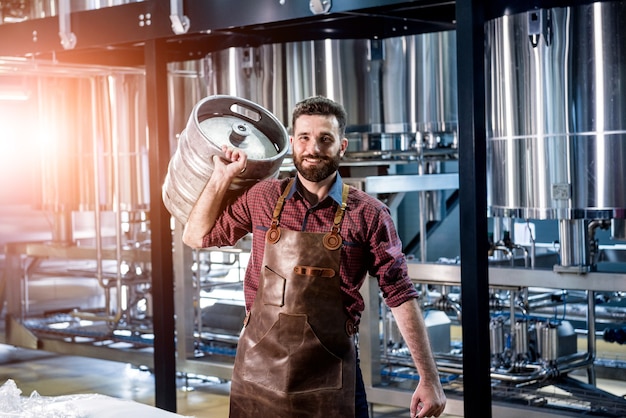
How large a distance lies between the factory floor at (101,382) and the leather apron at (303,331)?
2.65 metres

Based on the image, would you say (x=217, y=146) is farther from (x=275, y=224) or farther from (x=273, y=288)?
(x=273, y=288)

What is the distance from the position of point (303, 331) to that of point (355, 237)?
0.34 m

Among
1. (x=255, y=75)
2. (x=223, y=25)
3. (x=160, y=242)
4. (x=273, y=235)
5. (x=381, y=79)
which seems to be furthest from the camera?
(x=255, y=75)

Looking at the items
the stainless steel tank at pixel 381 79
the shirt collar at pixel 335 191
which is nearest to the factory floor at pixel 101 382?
the stainless steel tank at pixel 381 79

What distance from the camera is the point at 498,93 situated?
182 inches

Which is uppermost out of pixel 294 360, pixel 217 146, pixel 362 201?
pixel 217 146

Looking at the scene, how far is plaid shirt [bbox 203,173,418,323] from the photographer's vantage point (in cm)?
300

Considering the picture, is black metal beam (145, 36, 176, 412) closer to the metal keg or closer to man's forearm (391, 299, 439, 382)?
the metal keg

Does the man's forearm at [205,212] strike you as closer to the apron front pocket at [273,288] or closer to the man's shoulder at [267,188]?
the man's shoulder at [267,188]

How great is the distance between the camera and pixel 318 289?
2.97 meters

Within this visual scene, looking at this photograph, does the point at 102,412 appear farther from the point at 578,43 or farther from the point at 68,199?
the point at 68,199

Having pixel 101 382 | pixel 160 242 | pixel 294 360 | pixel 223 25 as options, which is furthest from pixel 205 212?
pixel 101 382

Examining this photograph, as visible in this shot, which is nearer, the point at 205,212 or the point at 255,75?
the point at 205,212

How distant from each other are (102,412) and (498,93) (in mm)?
2643
